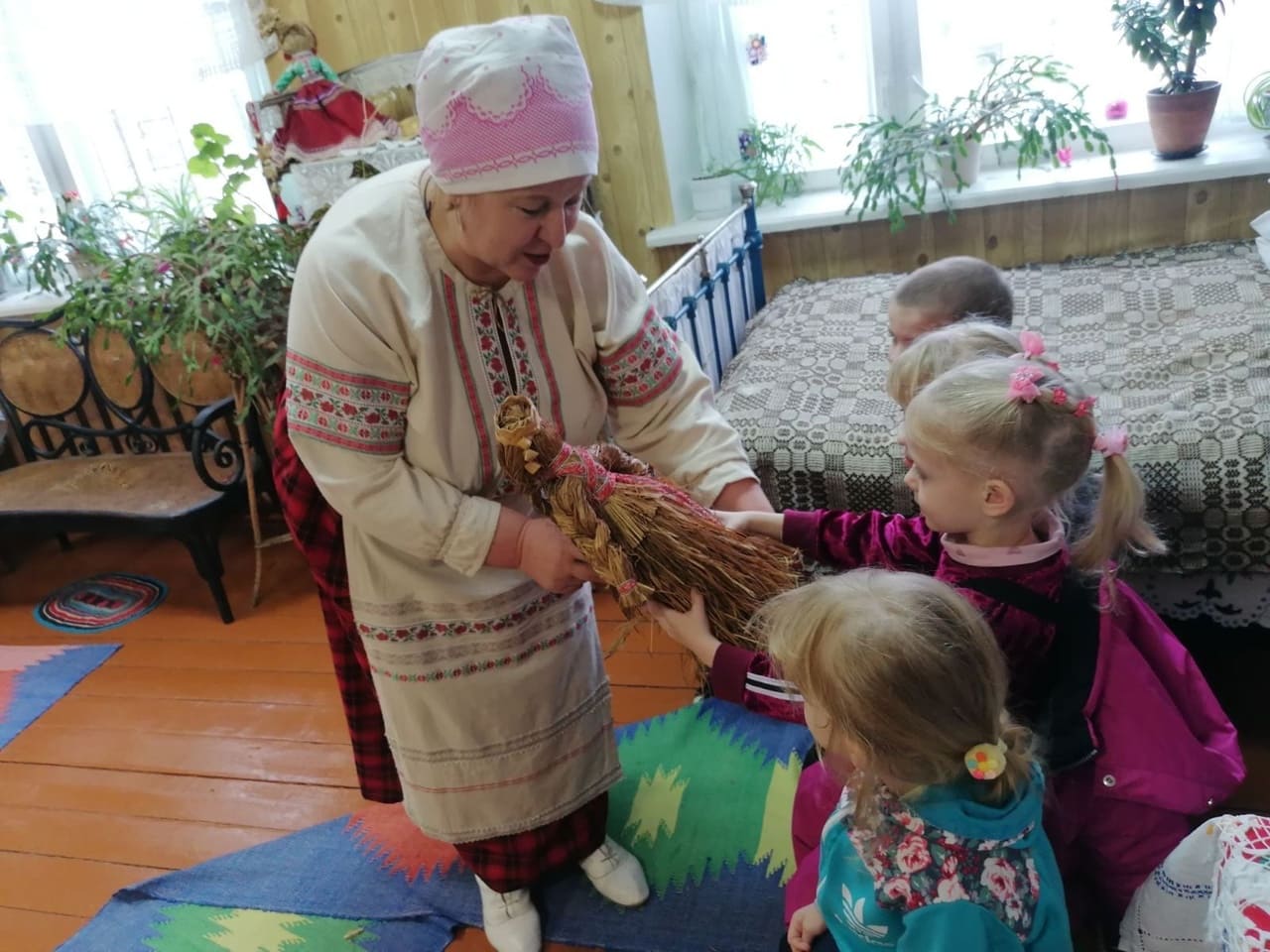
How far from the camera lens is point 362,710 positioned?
1621 millimetres

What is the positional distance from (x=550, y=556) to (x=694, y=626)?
0.21 m

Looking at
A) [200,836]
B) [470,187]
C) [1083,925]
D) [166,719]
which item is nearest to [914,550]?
[1083,925]

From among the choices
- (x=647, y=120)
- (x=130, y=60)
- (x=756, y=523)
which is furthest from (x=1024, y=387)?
(x=130, y=60)

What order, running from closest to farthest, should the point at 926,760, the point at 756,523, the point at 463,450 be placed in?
the point at 926,760 → the point at 463,450 → the point at 756,523

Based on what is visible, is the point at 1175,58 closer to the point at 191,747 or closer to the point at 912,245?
the point at 912,245

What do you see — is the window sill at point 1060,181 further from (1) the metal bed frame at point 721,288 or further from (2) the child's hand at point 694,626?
(2) the child's hand at point 694,626

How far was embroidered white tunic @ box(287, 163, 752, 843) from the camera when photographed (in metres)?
1.21

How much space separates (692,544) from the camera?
4.04 ft

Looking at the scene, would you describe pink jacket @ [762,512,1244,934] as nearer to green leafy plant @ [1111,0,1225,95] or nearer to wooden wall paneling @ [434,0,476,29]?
green leafy plant @ [1111,0,1225,95]

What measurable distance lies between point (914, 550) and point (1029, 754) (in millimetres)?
458

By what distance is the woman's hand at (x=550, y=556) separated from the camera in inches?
48.9

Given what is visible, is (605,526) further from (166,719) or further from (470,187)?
(166,719)

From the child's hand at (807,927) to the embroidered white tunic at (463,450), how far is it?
48 centimetres

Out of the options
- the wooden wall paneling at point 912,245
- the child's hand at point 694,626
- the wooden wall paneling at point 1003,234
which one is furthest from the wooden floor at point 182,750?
the wooden wall paneling at point 1003,234
